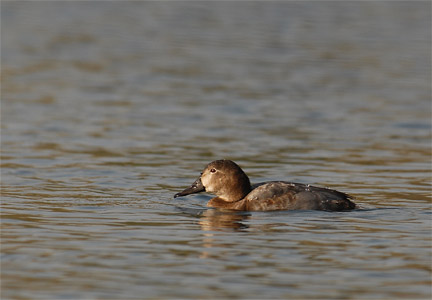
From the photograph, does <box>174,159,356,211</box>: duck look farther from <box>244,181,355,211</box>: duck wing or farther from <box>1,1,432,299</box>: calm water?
<box>1,1,432,299</box>: calm water

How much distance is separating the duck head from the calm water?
0.95 ft

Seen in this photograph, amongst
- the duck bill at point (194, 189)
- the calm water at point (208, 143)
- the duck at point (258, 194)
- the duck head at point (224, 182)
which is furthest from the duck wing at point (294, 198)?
the duck bill at point (194, 189)

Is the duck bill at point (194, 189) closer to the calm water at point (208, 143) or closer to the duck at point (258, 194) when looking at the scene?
the duck at point (258, 194)

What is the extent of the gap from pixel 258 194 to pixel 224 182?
0.57 m

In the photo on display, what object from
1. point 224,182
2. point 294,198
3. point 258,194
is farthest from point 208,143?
point 294,198

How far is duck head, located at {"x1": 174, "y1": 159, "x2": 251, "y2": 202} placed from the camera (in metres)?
12.0

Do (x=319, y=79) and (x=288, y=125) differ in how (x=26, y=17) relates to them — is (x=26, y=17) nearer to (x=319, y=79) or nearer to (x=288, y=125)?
(x=319, y=79)

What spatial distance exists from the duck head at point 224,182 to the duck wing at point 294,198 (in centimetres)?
31

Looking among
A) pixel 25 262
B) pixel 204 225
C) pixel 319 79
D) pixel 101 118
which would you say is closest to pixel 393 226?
pixel 204 225

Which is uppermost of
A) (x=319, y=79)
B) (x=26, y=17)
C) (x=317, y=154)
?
(x=26, y=17)

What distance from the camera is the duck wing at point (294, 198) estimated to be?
1148cm

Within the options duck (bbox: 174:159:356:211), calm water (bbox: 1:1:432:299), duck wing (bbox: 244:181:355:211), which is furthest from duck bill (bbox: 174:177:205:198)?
duck wing (bbox: 244:181:355:211)

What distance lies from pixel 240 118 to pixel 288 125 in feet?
3.58

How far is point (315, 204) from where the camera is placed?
11.5m
